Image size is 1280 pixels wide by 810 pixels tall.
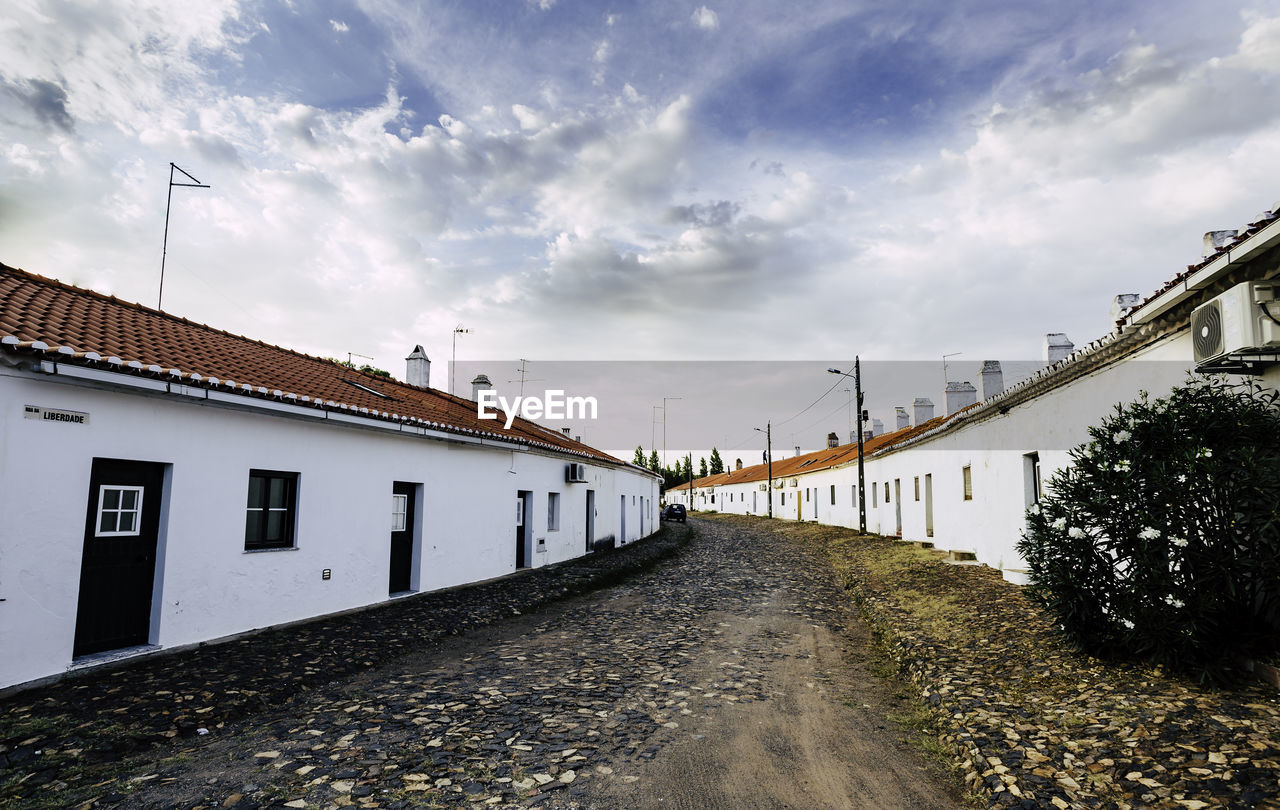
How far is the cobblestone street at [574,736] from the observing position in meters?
4.58

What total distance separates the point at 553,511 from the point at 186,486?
12.0m

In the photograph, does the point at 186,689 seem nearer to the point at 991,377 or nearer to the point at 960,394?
the point at 991,377

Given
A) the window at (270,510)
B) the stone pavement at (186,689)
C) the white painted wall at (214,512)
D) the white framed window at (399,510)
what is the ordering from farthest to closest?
the white framed window at (399,510) → the window at (270,510) → the white painted wall at (214,512) → the stone pavement at (186,689)

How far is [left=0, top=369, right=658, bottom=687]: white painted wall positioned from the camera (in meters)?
6.50

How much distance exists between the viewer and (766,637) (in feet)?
32.6

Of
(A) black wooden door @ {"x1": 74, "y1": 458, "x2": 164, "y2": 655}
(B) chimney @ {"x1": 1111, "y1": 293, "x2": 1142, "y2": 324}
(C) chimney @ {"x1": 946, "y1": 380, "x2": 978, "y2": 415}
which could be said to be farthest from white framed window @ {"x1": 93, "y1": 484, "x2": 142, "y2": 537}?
(C) chimney @ {"x1": 946, "y1": 380, "x2": 978, "y2": 415}

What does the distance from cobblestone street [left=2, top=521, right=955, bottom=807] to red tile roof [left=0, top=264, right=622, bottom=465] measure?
4.06 meters

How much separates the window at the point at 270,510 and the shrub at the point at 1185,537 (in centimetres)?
1015

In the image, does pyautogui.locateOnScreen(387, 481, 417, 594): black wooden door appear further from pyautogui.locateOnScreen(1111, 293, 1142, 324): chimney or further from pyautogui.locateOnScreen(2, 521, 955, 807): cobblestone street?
pyautogui.locateOnScreen(1111, 293, 1142, 324): chimney

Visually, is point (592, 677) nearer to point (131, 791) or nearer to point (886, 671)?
point (886, 671)

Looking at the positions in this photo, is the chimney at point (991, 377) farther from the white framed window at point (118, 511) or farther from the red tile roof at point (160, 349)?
the white framed window at point (118, 511)

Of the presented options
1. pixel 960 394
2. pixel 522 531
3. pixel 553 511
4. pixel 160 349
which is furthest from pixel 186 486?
pixel 960 394

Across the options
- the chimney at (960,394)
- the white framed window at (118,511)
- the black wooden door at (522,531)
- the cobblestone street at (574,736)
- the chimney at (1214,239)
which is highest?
→ the chimney at (960,394)

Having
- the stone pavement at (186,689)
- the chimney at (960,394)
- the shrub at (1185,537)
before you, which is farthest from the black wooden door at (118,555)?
the chimney at (960,394)
